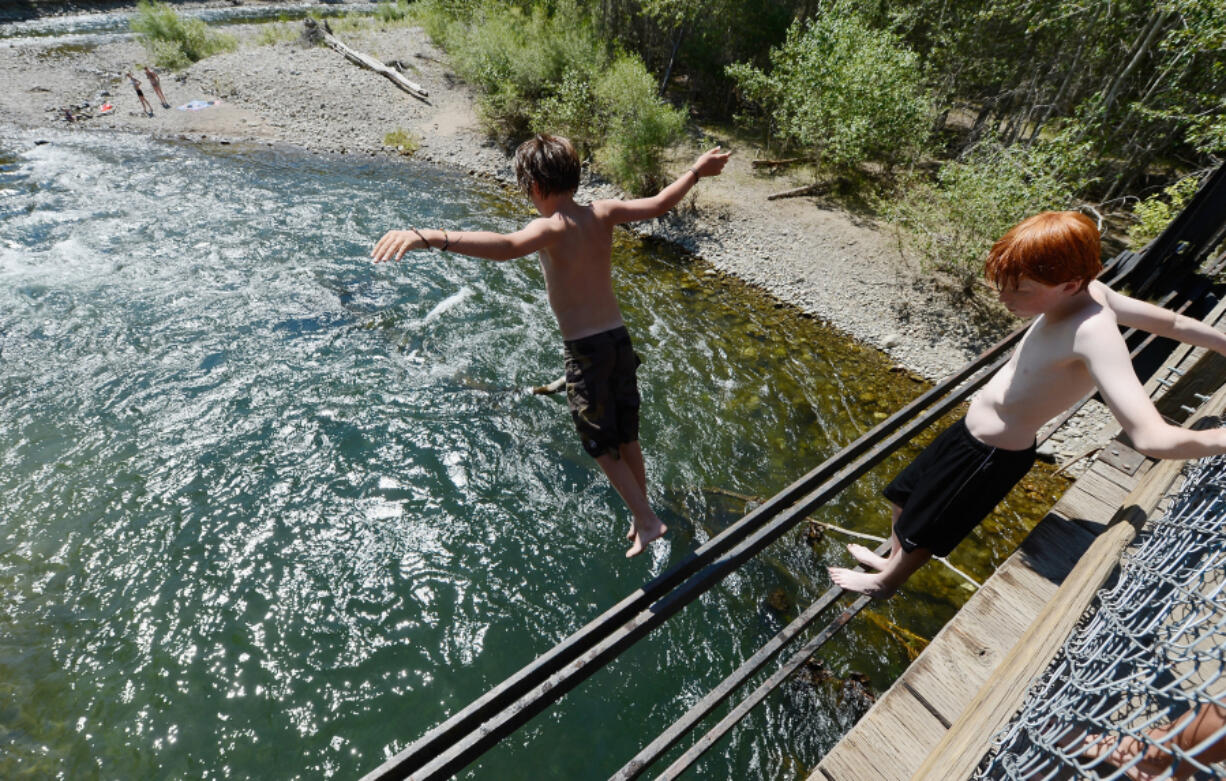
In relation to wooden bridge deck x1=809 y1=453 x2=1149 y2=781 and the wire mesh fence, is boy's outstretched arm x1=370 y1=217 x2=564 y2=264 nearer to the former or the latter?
the wire mesh fence

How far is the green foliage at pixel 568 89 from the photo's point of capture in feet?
42.2

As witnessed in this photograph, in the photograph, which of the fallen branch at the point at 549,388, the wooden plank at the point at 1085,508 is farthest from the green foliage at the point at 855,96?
the wooden plank at the point at 1085,508

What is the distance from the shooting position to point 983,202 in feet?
29.6

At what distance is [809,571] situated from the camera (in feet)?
17.5

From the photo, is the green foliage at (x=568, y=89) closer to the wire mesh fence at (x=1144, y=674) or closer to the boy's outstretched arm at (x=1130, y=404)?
the boy's outstretched arm at (x=1130, y=404)

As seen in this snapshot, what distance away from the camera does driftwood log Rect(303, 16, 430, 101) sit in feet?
66.8

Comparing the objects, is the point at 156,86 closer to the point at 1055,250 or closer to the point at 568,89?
the point at 568,89

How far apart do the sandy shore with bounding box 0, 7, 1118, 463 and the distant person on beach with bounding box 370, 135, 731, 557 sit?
8043mm

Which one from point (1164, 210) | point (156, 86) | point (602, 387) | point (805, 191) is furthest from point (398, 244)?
point (156, 86)

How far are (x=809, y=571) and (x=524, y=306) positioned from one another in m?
6.47

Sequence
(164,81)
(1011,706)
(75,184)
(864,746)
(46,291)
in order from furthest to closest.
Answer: (164,81) → (75,184) → (46,291) → (864,746) → (1011,706)

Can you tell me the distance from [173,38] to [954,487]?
114 feet

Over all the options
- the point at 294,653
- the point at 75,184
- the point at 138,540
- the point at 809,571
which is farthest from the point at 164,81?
the point at 809,571

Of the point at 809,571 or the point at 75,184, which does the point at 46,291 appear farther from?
the point at 809,571
